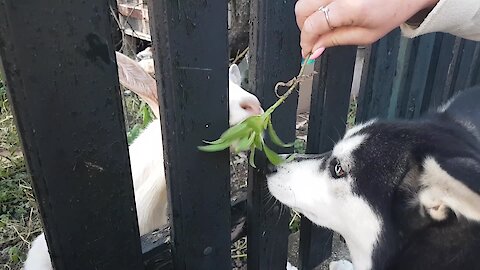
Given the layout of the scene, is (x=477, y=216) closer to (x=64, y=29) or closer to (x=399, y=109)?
(x=64, y=29)

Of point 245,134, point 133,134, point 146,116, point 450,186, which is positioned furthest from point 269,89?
point 133,134

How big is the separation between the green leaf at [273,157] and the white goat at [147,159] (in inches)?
5.3

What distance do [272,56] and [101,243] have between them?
663 mm

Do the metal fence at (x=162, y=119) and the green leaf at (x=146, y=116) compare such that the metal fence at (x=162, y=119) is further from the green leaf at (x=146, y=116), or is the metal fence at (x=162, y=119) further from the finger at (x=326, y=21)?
the green leaf at (x=146, y=116)

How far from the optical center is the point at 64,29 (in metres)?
0.86

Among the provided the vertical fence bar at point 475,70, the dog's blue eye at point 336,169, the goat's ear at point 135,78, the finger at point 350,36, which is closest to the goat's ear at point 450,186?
the dog's blue eye at point 336,169

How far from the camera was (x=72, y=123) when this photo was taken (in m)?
0.95

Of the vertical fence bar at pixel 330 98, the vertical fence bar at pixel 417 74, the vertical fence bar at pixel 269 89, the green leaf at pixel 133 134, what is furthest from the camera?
the green leaf at pixel 133 134

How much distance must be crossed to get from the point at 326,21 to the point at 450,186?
17.4 inches

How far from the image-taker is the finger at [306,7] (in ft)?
3.52

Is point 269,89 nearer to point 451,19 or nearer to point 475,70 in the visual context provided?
point 451,19

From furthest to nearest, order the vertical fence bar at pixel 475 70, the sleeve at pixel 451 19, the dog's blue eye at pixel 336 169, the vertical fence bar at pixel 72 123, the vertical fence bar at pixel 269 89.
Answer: the vertical fence bar at pixel 475 70, the dog's blue eye at pixel 336 169, the vertical fence bar at pixel 269 89, the sleeve at pixel 451 19, the vertical fence bar at pixel 72 123

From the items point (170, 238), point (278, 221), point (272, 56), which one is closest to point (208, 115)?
point (272, 56)

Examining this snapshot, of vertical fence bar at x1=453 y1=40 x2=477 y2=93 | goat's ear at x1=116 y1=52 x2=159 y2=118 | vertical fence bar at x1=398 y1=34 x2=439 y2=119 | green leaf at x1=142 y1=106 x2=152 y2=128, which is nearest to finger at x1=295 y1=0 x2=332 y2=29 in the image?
goat's ear at x1=116 y1=52 x2=159 y2=118
